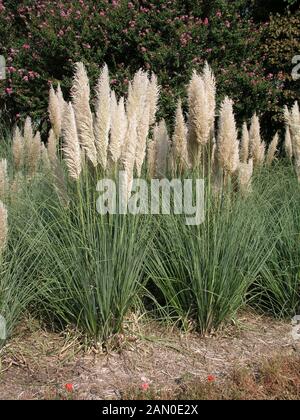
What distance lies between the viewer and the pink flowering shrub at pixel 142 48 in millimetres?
7832

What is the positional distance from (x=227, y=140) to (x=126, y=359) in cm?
155

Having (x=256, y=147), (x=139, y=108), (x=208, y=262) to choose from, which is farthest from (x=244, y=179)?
(x=256, y=147)

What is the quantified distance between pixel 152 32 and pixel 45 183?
13.9 feet

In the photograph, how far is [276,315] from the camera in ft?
13.3

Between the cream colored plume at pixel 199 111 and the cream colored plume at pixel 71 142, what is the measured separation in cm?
85

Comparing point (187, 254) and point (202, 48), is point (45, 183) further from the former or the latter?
point (202, 48)

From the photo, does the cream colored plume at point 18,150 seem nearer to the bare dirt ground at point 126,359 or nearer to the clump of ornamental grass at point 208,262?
the clump of ornamental grass at point 208,262

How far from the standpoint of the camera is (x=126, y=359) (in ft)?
11.2

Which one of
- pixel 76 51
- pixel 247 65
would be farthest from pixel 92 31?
pixel 247 65

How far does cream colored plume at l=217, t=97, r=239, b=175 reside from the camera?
12.4 ft

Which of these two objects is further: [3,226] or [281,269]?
[281,269]

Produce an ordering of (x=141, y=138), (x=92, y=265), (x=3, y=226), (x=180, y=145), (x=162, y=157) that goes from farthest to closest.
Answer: (x=162, y=157), (x=180, y=145), (x=141, y=138), (x=92, y=265), (x=3, y=226)

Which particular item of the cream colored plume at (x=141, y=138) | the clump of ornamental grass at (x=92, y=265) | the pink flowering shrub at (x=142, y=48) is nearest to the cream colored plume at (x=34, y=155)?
the clump of ornamental grass at (x=92, y=265)

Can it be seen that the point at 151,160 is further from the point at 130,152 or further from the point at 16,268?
the point at 16,268
